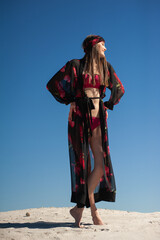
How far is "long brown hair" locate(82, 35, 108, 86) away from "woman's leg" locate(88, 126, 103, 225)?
686mm

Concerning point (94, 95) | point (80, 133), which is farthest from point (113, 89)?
point (80, 133)

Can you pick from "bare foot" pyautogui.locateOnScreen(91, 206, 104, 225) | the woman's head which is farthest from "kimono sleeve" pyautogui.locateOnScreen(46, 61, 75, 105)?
"bare foot" pyautogui.locateOnScreen(91, 206, 104, 225)

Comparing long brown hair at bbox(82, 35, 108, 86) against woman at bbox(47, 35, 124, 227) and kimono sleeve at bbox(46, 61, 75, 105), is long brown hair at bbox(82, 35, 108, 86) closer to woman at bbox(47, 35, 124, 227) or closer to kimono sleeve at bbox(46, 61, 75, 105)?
woman at bbox(47, 35, 124, 227)

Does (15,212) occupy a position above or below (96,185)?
below

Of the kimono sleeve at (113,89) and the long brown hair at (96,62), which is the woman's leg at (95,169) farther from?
the long brown hair at (96,62)

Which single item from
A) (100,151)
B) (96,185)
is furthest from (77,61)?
(96,185)

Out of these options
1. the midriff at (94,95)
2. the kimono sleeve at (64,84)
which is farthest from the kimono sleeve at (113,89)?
the kimono sleeve at (64,84)

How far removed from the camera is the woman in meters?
4.16

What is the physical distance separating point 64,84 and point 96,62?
20.5 inches

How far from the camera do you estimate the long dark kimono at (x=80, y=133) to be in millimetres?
4172

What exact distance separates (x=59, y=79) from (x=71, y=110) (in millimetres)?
455

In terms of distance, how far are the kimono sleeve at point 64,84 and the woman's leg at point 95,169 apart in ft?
1.88

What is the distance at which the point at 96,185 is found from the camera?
13.6 feet

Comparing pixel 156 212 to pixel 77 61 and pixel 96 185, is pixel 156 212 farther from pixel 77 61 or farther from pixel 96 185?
pixel 77 61
